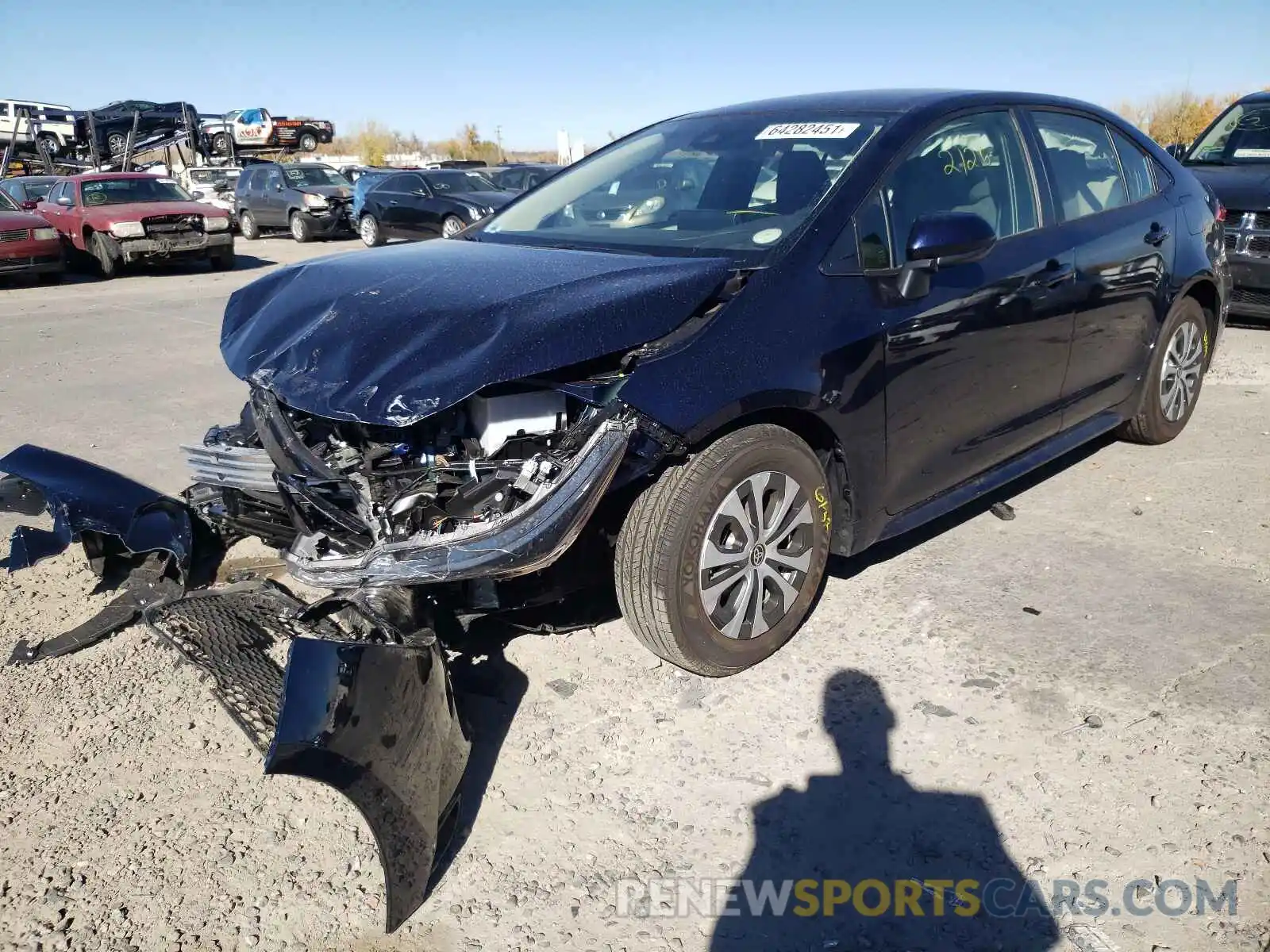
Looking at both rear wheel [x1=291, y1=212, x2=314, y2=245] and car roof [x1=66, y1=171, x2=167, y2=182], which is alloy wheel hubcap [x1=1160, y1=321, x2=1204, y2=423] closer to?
car roof [x1=66, y1=171, x2=167, y2=182]

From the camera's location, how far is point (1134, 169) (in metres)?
4.74

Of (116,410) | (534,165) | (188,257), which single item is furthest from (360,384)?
(534,165)

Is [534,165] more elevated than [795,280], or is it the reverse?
[534,165]

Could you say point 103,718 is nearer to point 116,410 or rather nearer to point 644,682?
point 644,682

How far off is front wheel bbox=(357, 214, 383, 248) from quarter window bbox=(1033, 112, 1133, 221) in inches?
615

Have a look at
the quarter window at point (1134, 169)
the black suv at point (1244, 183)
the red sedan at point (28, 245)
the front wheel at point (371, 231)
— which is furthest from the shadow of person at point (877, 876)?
the front wheel at point (371, 231)

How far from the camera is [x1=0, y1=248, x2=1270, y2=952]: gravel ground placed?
232 cm

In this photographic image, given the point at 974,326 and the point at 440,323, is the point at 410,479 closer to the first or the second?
the point at 440,323

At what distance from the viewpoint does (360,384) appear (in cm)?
275

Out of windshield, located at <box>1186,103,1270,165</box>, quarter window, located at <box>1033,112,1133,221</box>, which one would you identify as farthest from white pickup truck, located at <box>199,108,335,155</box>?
quarter window, located at <box>1033,112,1133,221</box>

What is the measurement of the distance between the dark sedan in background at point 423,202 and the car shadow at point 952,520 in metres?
13.3

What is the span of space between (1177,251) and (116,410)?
6505mm

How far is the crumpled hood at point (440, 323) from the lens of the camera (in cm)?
266

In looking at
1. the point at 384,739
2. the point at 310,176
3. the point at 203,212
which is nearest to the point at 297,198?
the point at 310,176
